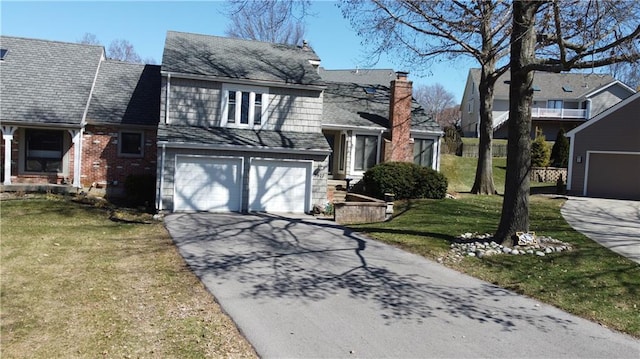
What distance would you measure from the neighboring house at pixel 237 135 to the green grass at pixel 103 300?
4.78 meters

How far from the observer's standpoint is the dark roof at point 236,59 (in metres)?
18.9

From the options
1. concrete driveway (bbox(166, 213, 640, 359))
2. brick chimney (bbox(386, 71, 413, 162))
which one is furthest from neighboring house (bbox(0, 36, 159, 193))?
brick chimney (bbox(386, 71, 413, 162))

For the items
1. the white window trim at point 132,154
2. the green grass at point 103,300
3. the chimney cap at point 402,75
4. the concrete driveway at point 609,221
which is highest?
the chimney cap at point 402,75

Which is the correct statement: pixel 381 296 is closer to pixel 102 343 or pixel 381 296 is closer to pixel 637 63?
pixel 102 343

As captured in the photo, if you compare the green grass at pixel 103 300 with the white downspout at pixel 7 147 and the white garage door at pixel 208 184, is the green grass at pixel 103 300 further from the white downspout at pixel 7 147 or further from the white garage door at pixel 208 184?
the white downspout at pixel 7 147

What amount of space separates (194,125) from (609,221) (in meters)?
14.3

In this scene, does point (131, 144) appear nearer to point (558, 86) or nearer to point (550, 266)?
point (550, 266)

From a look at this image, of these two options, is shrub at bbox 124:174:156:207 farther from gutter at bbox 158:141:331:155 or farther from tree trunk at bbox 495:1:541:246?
tree trunk at bbox 495:1:541:246

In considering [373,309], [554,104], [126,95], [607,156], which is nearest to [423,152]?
[607,156]

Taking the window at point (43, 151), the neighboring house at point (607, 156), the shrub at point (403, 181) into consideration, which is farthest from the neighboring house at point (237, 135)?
the neighboring house at point (607, 156)

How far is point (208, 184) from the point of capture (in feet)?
58.6

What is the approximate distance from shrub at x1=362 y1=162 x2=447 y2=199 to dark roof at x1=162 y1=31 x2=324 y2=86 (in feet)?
14.2

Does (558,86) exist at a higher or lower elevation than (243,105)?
higher

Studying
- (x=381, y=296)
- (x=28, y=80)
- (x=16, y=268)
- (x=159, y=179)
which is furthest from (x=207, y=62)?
(x=381, y=296)
